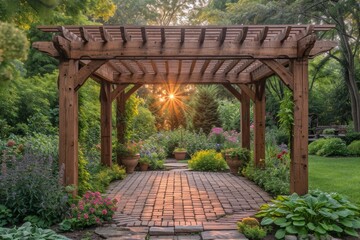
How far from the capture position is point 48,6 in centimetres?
329

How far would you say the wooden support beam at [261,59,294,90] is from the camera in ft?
20.3

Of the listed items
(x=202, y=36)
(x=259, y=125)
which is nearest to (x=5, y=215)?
(x=202, y=36)

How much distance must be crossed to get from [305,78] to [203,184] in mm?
3873

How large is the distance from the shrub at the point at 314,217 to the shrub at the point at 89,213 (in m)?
2.04

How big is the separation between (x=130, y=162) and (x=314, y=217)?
7.18m

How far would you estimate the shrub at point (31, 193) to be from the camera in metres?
5.38

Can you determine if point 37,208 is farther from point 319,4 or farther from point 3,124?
point 319,4

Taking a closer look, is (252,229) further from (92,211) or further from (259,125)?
(259,125)

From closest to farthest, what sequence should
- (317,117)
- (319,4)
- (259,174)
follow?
(259,174) → (319,4) → (317,117)

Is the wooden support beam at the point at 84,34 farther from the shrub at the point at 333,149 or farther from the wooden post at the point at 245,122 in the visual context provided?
the shrub at the point at 333,149

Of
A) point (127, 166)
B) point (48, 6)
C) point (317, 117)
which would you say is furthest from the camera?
point (317, 117)

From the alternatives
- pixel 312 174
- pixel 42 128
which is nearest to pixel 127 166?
pixel 42 128

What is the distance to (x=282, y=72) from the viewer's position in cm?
624

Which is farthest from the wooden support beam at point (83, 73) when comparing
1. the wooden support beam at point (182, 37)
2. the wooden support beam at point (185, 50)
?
the wooden support beam at point (182, 37)
